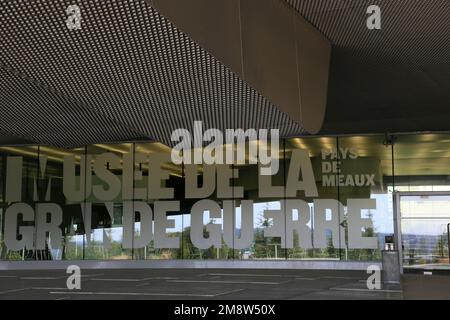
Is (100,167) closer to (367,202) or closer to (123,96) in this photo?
(367,202)

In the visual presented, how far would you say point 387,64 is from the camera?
1235cm

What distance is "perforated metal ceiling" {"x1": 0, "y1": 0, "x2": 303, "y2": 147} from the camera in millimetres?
6391

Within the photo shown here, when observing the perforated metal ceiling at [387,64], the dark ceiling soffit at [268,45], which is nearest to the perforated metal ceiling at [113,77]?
the dark ceiling soffit at [268,45]

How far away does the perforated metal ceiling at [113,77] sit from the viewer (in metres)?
6.39

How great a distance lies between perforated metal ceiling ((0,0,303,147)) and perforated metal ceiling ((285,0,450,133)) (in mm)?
1925

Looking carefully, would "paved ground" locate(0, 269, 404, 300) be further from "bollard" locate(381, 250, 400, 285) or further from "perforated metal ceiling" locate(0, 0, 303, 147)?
"perforated metal ceiling" locate(0, 0, 303, 147)

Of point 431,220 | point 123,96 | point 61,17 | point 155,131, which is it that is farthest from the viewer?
point 431,220

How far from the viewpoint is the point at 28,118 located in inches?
437

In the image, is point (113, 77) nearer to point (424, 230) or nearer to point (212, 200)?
point (212, 200)

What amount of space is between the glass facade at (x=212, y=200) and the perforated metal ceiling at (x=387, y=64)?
1.13 metres

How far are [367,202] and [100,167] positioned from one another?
30.1 ft

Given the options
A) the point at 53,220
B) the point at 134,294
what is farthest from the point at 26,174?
the point at 134,294

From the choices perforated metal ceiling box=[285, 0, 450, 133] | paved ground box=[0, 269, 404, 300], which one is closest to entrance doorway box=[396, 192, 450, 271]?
perforated metal ceiling box=[285, 0, 450, 133]
